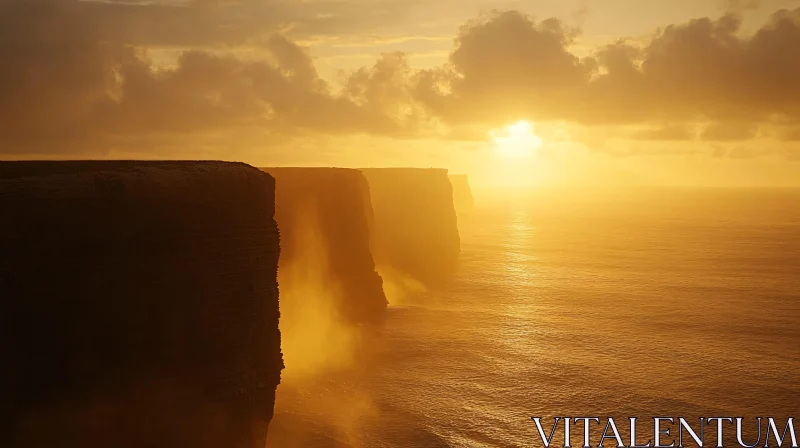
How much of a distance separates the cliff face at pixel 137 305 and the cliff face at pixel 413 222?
161ft

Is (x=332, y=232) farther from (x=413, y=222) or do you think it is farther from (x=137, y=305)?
(x=137, y=305)

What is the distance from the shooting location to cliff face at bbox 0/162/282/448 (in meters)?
15.0

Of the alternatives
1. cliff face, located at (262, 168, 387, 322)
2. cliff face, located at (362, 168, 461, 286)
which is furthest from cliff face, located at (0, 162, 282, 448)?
cliff face, located at (362, 168, 461, 286)

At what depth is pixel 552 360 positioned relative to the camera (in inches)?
1654

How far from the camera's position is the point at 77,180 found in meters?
15.9

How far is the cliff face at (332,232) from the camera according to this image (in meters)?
49.2

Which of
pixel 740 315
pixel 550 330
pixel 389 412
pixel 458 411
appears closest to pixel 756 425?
pixel 458 411

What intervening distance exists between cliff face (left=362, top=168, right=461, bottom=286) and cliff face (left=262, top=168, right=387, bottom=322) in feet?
45.9

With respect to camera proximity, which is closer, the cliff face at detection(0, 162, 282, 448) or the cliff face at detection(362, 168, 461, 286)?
the cliff face at detection(0, 162, 282, 448)

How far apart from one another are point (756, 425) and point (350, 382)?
74.0 feet

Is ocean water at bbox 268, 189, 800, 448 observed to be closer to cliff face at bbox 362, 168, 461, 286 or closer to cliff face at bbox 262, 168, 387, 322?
cliff face at bbox 262, 168, 387, 322

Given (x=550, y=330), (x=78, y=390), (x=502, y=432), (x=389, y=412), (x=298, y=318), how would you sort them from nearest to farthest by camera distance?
1. (x=78, y=390)
2. (x=502, y=432)
3. (x=389, y=412)
4. (x=298, y=318)
5. (x=550, y=330)

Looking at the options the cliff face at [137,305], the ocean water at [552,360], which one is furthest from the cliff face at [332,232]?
the cliff face at [137,305]

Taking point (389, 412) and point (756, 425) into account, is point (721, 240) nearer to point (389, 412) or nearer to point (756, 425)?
point (756, 425)
